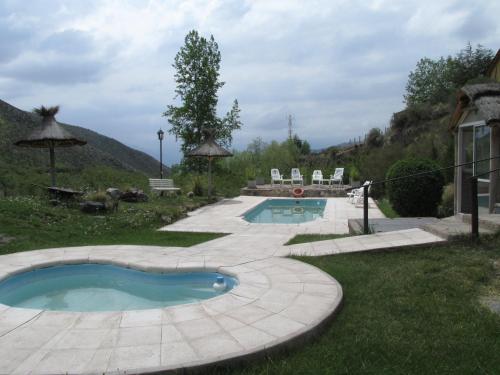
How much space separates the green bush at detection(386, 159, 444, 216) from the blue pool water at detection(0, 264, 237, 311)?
574cm

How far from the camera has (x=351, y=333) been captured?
131 inches

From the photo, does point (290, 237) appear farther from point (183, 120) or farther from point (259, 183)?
point (183, 120)

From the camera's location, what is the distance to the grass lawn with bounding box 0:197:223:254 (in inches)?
304

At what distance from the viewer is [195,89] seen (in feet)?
71.1

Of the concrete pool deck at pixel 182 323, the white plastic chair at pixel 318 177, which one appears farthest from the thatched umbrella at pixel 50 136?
the white plastic chair at pixel 318 177

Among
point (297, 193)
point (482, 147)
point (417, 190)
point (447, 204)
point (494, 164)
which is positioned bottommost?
point (297, 193)

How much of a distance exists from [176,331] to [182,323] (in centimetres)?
17

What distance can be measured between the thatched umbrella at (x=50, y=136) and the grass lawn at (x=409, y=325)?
8738mm

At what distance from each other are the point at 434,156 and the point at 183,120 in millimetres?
12662

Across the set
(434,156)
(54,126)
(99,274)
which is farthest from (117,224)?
(434,156)

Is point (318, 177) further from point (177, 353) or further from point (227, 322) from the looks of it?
point (177, 353)

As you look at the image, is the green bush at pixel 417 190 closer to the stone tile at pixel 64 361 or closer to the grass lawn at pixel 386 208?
the grass lawn at pixel 386 208

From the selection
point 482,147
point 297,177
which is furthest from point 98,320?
point 297,177

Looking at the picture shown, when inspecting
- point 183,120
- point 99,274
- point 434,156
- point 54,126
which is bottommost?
point 99,274
